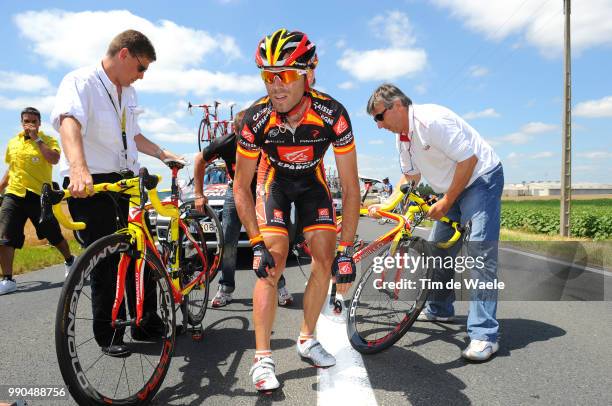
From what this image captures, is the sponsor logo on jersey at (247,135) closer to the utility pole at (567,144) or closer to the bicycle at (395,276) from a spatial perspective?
the bicycle at (395,276)

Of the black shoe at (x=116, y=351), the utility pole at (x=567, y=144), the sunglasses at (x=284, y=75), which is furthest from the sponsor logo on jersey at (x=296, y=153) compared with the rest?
the utility pole at (x=567, y=144)

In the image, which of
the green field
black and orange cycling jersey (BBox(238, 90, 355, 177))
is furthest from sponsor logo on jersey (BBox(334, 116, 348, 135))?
the green field

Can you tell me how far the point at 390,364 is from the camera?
10.8 feet

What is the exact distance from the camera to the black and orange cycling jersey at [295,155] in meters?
2.96

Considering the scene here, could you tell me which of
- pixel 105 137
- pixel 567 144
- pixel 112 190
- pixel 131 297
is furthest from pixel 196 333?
pixel 567 144

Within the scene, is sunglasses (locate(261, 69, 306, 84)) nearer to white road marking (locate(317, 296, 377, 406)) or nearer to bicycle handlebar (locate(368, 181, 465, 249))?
bicycle handlebar (locate(368, 181, 465, 249))

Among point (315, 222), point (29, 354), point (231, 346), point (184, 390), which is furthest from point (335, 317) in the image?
point (29, 354)

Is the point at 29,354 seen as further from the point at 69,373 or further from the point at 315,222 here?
the point at 315,222

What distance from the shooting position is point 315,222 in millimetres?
3184

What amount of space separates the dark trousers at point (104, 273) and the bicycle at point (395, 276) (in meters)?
1.75

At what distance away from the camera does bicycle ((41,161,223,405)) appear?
89.7 inches

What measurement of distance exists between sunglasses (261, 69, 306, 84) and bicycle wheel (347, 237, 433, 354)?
1.81 m

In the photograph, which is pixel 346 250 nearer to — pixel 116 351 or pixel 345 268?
pixel 345 268

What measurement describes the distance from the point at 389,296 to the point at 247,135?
223cm
